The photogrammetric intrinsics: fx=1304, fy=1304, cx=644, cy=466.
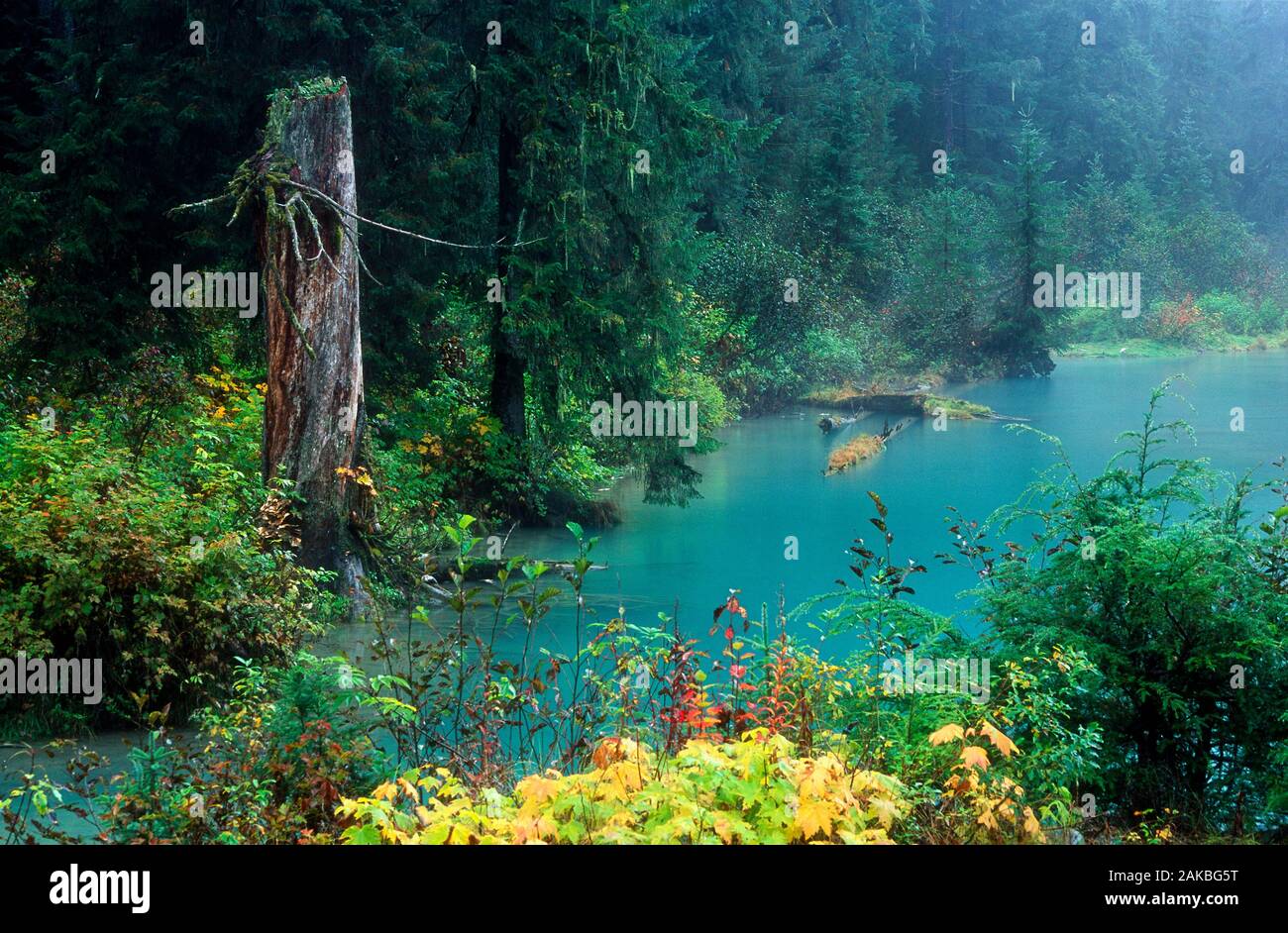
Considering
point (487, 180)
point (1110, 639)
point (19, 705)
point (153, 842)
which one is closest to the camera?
point (153, 842)

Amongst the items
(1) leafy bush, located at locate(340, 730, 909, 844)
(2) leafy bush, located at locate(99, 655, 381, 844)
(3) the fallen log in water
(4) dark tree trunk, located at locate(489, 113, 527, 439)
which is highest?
(4) dark tree trunk, located at locate(489, 113, 527, 439)

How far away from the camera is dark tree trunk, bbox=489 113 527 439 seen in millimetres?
15109

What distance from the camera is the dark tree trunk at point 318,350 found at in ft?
33.1

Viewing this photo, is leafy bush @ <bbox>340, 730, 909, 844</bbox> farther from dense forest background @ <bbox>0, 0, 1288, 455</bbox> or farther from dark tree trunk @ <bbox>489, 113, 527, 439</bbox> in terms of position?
dark tree trunk @ <bbox>489, 113, 527, 439</bbox>

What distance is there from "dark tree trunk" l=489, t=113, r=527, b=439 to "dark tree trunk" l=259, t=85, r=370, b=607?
13.9 feet

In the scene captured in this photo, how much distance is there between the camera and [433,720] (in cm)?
543

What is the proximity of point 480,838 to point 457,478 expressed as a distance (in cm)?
1176

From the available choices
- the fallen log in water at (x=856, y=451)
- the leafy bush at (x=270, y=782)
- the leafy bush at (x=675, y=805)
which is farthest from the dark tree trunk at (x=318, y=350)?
the fallen log in water at (x=856, y=451)

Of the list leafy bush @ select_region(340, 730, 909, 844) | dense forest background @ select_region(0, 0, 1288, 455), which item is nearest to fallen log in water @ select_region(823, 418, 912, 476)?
dense forest background @ select_region(0, 0, 1288, 455)

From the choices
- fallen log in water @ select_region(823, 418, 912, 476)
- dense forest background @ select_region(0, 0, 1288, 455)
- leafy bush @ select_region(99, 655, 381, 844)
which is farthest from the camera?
fallen log in water @ select_region(823, 418, 912, 476)

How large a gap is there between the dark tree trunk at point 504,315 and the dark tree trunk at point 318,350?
13.9ft

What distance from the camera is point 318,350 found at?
10.4 metres

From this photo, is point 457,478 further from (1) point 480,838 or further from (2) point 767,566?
(1) point 480,838
